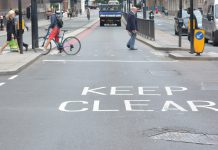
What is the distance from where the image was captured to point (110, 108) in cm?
966

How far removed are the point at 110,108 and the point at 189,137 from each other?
2.47 m

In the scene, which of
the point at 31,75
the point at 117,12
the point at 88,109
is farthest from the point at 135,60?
the point at 117,12

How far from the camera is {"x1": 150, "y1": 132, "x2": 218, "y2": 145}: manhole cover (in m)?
7.19

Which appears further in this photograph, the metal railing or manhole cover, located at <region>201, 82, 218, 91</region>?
the metal railing

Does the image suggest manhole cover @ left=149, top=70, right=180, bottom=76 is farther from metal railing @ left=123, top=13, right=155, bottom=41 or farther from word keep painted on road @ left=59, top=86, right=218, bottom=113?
metal railing @ left=123, top=13, right=155, bottom=41

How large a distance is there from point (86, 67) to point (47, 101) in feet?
21.7

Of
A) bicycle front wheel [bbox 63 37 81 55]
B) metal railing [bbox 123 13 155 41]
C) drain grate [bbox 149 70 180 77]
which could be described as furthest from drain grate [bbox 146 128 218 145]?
metal railing [bbox 123 13 155 41]

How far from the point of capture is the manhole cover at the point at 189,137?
7.19 m

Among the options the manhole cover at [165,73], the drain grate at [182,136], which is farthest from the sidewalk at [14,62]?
the drain grate at [182,136]

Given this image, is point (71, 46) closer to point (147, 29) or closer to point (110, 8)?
point (147, 29)

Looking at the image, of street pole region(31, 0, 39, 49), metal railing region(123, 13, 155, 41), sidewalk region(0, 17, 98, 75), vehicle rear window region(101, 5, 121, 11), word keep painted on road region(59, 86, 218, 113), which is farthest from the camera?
vehicle rear window region(101, 5, 121, 11)

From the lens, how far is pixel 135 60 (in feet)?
63.4

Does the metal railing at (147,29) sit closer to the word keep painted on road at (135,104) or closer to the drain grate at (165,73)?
the drain grate at (165,73)

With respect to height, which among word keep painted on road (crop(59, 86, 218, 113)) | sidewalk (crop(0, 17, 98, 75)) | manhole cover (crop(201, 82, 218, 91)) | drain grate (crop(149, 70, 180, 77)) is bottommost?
drain grate (crop(149, 70, 180, 77))
